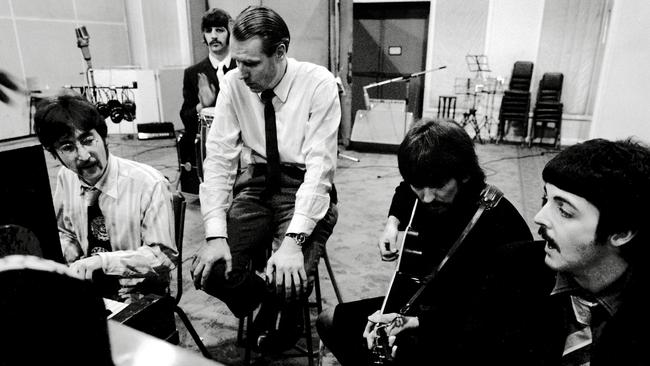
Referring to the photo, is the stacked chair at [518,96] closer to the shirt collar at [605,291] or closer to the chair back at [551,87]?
the chair back at [551,87]

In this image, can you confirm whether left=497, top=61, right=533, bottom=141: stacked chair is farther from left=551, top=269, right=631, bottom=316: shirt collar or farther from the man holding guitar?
left=551, top=269, right=631, bottom=316: shirt collar

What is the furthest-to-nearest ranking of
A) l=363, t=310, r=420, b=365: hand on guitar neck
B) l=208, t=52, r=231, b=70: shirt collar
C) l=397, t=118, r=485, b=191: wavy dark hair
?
l=208, t=52, r=231, b=70: shirt collar < l=397, t=118, r=485, b=191: wavy dark hair < l=363, t=310, r=420, b=365: hand on guitar neck

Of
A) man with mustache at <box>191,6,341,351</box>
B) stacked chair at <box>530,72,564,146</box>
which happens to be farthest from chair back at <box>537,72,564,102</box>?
man with mustache at <box>191,6,341,351</box>

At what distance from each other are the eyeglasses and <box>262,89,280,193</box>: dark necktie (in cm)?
72

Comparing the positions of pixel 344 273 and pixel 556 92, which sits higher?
pixel 556 92

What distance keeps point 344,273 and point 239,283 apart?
1453mm

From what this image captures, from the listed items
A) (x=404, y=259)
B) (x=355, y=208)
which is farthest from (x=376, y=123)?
(x=404, y=259)

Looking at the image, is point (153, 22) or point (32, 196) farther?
point (153, 22)

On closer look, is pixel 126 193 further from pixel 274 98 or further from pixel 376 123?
pixel 376 123

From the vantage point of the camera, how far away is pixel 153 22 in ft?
27.4

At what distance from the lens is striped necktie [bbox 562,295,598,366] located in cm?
100

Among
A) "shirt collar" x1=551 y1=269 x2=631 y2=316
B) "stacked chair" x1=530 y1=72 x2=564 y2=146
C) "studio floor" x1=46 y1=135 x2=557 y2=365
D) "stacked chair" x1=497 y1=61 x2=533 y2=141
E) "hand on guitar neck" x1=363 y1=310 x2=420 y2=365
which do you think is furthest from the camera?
"stacked chair" x1=497 y1=61 x2=533 y2=141

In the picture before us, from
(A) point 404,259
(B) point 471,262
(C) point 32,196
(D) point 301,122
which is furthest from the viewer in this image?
(D) point 301,122

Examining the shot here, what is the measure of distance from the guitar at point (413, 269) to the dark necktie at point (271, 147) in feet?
2.36
